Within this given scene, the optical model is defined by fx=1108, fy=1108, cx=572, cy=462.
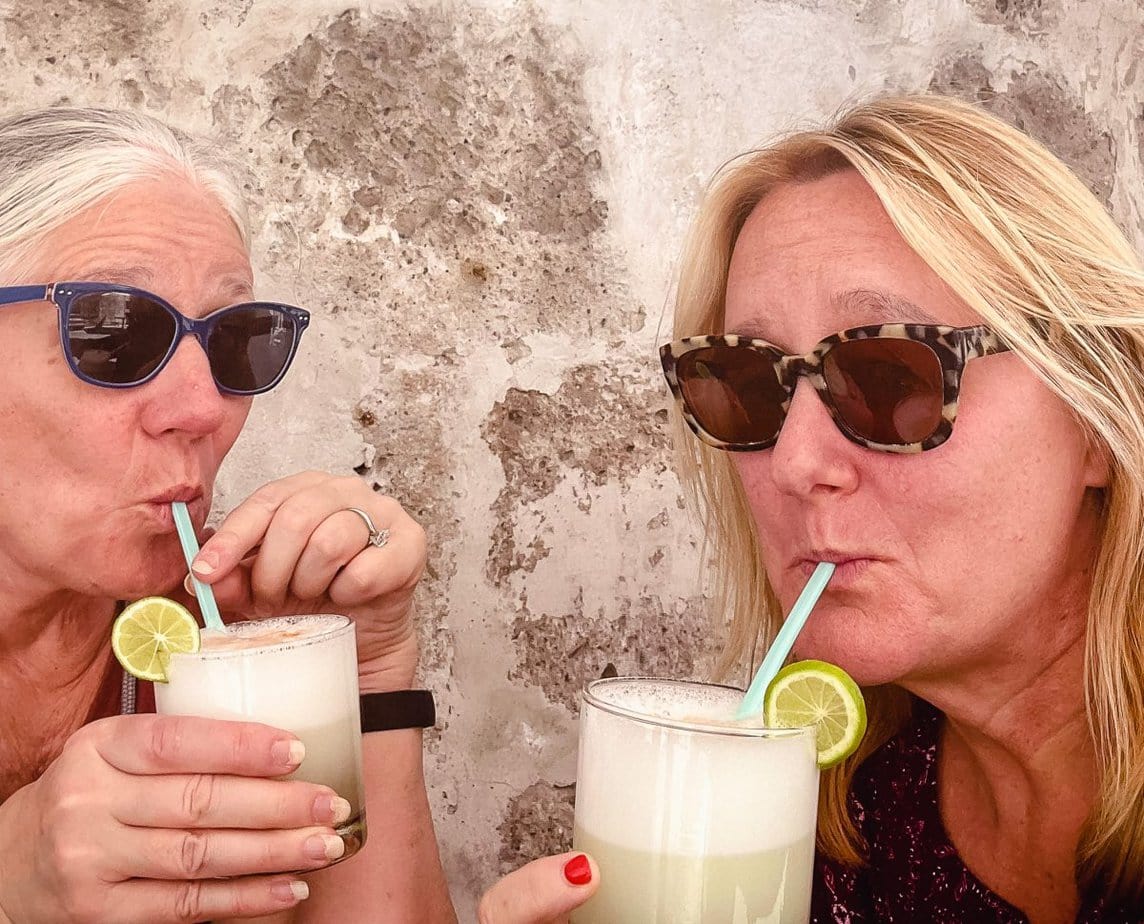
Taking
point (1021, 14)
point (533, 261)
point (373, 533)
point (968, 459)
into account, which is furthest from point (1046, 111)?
point (373, 533)

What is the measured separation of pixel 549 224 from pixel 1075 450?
138 cm

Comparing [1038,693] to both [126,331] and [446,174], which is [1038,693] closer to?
[126,331]

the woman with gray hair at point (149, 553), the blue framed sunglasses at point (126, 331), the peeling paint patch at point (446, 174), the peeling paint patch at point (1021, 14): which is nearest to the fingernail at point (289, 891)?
the woman with gray hair at point (149, 553)

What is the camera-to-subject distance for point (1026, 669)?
65.7 inches

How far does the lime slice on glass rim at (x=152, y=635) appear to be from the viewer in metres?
1.45

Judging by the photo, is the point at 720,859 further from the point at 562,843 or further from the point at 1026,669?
the point at 562,843

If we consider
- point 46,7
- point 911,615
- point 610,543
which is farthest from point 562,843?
point 46,7

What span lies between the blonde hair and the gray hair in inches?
42.9

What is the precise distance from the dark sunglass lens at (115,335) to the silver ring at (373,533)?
393mm

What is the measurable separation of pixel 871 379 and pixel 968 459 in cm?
17

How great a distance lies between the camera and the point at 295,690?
4.80 feet

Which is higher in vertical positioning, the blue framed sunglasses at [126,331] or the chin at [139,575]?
the blue framed sunglasses at [126,331]

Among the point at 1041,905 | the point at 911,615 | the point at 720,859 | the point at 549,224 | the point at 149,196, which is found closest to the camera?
the point at 720,859

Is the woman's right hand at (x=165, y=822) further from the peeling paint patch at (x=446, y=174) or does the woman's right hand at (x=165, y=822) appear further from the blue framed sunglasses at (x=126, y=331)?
the peeling paint patch at (x=446, y=174)
